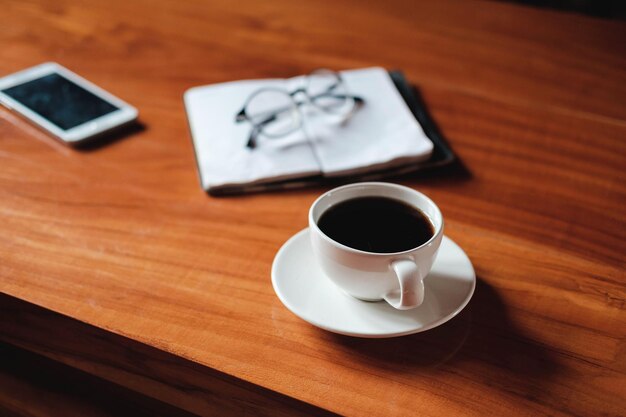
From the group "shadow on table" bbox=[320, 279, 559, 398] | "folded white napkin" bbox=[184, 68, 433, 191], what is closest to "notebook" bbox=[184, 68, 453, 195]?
"folded white napkin" bbox=[184, 68, 433, 191]

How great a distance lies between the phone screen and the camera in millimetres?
766

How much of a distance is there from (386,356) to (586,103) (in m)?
0.55

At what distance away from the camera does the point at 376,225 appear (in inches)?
19.9

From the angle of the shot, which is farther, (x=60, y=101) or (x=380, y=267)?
(x=60, y=101)

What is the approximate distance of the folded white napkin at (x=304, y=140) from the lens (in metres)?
0.69

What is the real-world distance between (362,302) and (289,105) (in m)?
0.38

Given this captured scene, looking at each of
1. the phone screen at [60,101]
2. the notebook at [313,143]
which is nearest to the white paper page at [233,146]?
the notebook at [313,143]

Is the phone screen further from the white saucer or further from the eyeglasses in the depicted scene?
the white saucer

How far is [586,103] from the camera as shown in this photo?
33.2 inches

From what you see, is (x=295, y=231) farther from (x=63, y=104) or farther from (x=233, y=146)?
(x=63, y=104)

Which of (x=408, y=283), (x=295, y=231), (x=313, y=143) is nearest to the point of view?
(x=408, y=283)

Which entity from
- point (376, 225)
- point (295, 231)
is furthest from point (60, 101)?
point (376, 225)

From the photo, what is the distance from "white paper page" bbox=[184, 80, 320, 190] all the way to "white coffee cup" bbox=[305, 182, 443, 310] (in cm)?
18

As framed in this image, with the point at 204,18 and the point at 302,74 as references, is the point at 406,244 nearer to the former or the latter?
the point at 302,74
